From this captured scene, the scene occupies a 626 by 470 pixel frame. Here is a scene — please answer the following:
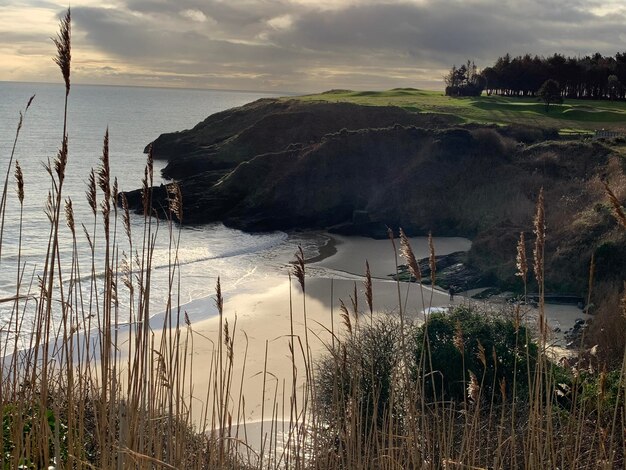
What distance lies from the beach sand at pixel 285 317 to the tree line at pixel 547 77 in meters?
54.1

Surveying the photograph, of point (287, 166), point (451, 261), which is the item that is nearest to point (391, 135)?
point (287, 166)

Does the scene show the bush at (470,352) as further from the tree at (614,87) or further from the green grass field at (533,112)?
the tree at (614,87)

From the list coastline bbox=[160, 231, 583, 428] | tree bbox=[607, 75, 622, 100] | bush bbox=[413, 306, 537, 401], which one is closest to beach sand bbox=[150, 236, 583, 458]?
coastline bbox=[160, 231, 583, 428]

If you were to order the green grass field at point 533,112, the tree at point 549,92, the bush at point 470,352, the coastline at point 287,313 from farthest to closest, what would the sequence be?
1. the tree at point 549,92
2. the green grass field at point 533,112
3. the coastline at point 287,313
4. the bush at point 470,352

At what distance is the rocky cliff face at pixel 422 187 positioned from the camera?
3234cm

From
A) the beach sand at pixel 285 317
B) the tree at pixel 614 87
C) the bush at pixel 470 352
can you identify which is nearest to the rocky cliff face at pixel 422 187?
the beach sand at pixel 285 317

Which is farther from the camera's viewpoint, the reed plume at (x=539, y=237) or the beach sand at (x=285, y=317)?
the beach sand at (x=285, y=317)

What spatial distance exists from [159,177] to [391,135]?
26354 mm

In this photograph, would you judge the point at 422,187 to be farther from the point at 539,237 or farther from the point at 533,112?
the point at 539,237

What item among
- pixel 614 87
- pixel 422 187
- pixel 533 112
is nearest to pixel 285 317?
pixel 422 187

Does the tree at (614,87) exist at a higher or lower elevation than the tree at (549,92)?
higher

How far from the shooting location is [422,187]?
4181 cm

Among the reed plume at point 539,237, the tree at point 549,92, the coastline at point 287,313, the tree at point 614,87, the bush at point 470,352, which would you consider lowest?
the coastline at point 287,313

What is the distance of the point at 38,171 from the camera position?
206 ft
